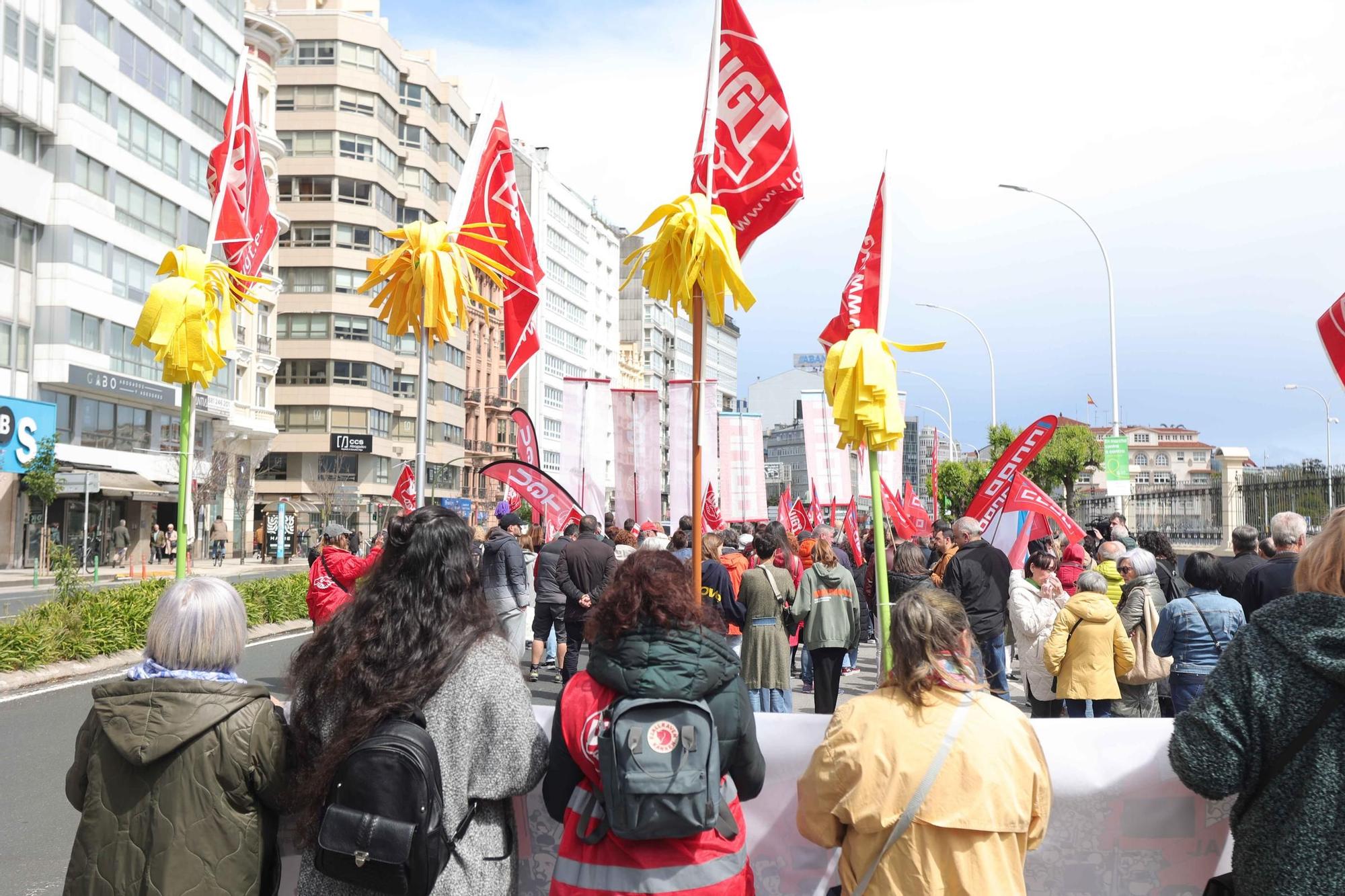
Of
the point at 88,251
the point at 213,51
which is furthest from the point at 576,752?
the point at 213,51

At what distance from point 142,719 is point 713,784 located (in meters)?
1.53

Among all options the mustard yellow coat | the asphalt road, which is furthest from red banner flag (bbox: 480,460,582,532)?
the mustard yellow coat

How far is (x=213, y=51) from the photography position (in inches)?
1823

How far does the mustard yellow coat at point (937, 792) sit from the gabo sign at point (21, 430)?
116 ft

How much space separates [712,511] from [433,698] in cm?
1818

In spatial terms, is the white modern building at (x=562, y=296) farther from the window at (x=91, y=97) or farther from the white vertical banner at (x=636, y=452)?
the white vertical banner at (x=636, y=452)

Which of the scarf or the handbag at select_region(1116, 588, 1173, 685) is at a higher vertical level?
the scarf

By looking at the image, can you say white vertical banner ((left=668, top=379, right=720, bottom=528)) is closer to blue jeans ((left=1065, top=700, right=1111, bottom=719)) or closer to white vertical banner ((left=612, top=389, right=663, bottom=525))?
white vertical banner ((left=612, top=389, right=663, bottom=525))

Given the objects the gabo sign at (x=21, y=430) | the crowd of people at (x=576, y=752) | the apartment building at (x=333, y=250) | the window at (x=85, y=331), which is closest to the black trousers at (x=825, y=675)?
the crowd of people at (x=576, y=752)

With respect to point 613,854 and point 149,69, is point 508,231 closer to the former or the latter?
point 613,854

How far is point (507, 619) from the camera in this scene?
1181 centimetres

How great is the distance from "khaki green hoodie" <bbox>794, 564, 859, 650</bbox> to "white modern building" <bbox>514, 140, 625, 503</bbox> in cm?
7651

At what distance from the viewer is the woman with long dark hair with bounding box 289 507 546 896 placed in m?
3.06

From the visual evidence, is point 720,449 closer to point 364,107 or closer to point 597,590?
point 597,590
